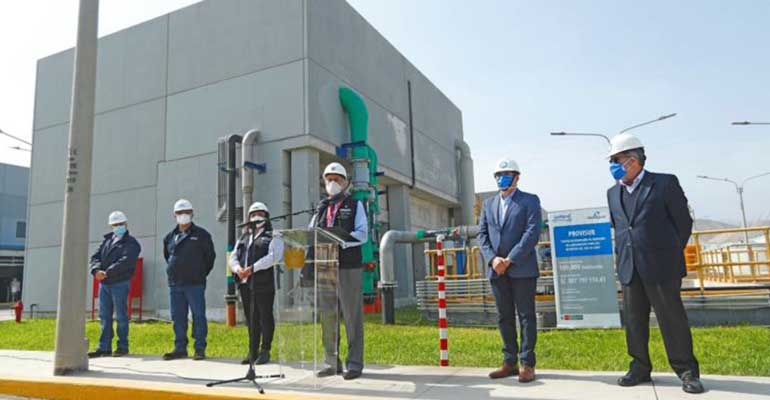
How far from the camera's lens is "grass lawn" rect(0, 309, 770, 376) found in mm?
5168

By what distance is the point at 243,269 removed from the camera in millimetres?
5957

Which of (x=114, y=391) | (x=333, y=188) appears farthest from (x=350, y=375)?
(x=114, y=391)

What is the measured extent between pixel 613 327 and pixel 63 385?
829cm

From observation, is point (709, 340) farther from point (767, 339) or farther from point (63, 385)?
point (63, 385)

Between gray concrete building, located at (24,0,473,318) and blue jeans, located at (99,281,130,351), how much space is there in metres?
5.81

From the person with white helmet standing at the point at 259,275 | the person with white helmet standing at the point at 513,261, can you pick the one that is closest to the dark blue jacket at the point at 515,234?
the person with white helmet standing at the point at 513,261

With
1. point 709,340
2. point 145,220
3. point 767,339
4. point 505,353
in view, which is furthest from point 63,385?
point 145,220

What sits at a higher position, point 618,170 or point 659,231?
point 618,170

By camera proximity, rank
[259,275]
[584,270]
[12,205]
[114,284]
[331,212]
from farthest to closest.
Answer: [12,205] < [584,270] < [114,284] < [259,275] < [331,212]

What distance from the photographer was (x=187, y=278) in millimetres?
6727

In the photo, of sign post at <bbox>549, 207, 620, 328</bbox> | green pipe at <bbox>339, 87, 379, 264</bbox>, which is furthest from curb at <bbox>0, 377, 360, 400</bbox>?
green pipe at <bbox>339, 87, 379, 264</bbox>

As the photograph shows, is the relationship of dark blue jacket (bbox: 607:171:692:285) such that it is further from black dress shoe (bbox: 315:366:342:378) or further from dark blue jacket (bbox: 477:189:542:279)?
black dress shoe (bbox: 315:366:342:378)

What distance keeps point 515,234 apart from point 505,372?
4.16 ft

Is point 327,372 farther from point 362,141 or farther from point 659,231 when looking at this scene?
point 362,141
